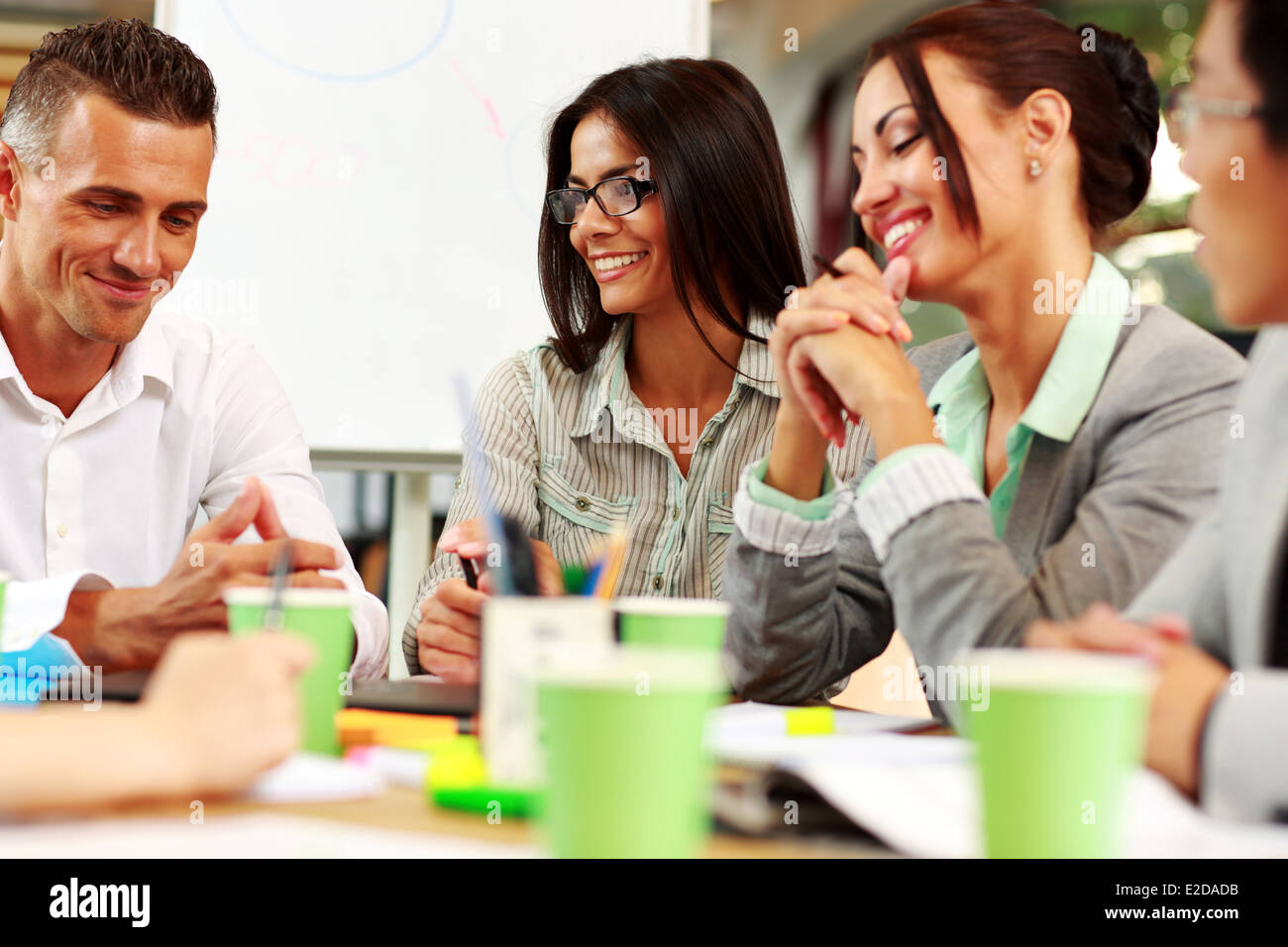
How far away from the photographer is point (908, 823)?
659mm

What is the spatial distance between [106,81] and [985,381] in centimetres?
133

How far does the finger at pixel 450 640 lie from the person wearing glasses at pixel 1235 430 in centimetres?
68

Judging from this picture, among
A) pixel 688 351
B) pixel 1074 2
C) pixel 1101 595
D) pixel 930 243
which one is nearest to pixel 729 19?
pixel 1074 2

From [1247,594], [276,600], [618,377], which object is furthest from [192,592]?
[1247,594]

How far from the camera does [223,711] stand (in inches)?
26.5

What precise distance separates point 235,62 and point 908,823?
2.48 meters

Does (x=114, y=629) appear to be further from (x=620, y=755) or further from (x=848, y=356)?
(x=620, y=755)

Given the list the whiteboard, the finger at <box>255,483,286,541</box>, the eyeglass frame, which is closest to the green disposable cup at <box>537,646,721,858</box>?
the eyeglass frame

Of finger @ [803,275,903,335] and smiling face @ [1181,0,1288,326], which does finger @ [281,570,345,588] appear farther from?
smiling face @ [1181,0,1288,326]

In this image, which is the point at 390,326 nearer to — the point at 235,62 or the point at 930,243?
the point at 235,62

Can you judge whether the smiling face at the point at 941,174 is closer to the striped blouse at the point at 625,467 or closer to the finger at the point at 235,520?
the striped blouse at the point at 625,467

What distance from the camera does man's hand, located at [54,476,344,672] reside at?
4.23 feet

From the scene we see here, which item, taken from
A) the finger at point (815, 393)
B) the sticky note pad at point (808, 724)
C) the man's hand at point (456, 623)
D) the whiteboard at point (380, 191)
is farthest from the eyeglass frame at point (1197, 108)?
the whiteboard at point (380, 191)

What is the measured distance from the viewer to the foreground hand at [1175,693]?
2.40 ft
